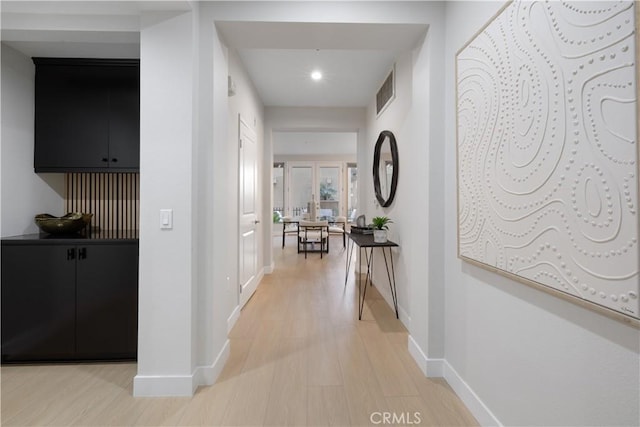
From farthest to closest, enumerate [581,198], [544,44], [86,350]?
1. [86,350]
2. [544,44]
3. [581,198]

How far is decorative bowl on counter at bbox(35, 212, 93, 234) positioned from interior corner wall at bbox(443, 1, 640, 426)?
106 inches

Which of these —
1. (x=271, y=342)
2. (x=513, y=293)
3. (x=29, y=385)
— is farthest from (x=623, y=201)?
(x=29, y=385)

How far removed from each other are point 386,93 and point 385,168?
86 cm

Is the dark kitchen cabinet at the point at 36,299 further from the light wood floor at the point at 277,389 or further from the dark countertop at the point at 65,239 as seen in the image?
the light wood floor at the point at 277,389

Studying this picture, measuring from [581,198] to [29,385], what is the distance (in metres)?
3.05

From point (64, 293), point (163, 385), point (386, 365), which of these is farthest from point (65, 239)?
point (386, 365)

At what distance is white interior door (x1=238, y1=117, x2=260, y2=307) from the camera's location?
315 cm

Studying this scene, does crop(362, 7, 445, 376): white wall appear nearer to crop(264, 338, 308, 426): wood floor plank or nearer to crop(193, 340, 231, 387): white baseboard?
crop(264, 338, 308, 426): wood floor plank

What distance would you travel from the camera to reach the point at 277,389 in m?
1.84

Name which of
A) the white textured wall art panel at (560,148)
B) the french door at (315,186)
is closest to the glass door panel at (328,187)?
the french door at (315,186)

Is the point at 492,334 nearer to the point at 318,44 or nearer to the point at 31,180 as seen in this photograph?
the point at 318,44

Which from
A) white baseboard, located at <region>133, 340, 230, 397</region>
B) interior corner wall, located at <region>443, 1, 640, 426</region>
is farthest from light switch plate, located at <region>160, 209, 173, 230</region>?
interior corner wall, located at <region>443, 1, 640, 426</region>

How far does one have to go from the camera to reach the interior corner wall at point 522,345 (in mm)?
895

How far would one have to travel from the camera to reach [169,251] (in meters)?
1.78
